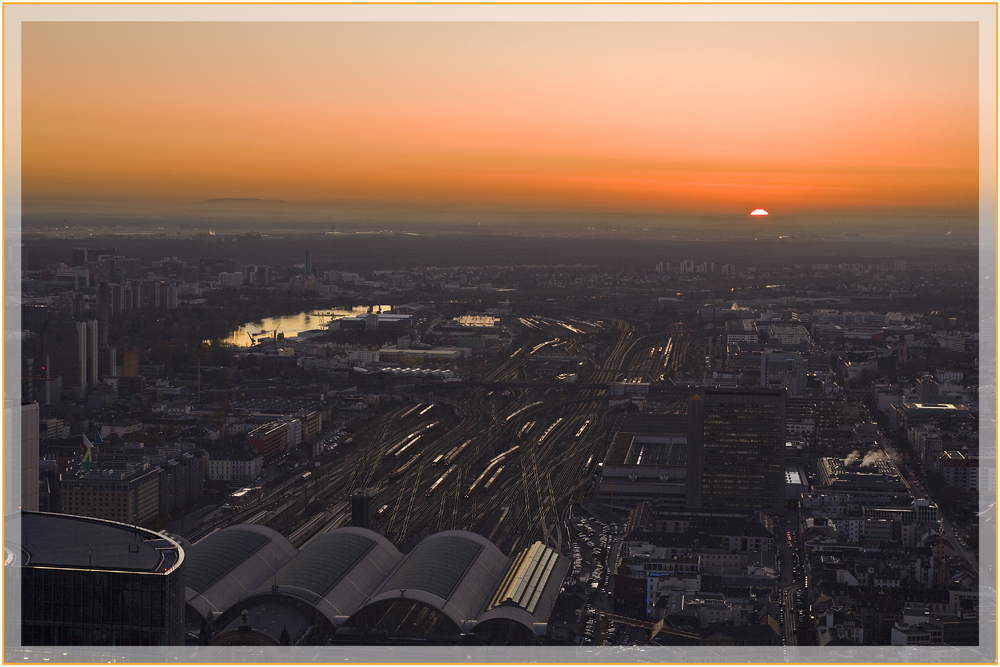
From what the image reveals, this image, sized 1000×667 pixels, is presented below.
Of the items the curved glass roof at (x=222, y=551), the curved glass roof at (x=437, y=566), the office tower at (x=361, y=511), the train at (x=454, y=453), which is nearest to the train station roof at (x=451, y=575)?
the curved glass roof at (x=437, y=566)

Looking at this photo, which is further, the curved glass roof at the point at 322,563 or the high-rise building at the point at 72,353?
the high-rise building at the point at 72,353

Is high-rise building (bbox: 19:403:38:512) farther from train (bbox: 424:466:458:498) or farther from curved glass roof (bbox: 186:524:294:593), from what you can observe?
train (bbox: 424:466:458:498)

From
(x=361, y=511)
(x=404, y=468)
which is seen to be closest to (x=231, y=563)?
(x=361, y=511)

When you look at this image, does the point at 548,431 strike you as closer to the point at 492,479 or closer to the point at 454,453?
the point at 454,453

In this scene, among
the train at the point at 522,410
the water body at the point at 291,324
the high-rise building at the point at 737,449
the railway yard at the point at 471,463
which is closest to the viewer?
the railway yard at the point at 471,463

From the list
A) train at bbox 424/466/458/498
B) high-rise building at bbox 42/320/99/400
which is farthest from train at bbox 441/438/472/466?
high-rise building at bbox 42/320/99/400

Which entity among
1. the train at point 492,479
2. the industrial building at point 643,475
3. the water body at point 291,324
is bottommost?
the water body at point 291,324

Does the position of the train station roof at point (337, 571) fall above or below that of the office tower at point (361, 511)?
above

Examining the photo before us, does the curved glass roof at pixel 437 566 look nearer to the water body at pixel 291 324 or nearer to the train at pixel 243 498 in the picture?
the train at pixel 243 498
